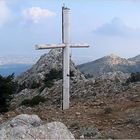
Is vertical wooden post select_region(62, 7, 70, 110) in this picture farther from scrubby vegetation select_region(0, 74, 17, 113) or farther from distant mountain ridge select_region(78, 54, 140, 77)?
distant mountain ridge select_region(78, 54, 140, 77)

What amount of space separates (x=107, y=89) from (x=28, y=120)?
48.4 ft

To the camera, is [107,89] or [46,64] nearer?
[107,89]

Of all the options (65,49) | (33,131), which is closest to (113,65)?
(65,49)

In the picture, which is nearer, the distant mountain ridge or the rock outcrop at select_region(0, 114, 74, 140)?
the rock outcrop at select_region(0, 114, 74, 140)

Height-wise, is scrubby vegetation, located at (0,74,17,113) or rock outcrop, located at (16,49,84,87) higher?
rock outcrop, located at (16,49,84,87)

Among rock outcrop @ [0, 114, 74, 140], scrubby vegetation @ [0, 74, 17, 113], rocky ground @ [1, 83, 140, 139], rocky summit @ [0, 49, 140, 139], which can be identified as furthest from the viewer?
scrubby vegetation @ [0, 74, 17, 113]

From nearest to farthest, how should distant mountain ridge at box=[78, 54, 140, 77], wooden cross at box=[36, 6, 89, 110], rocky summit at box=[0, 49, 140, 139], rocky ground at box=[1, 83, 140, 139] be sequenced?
rocky summit at box=[0, 49, 140, 139]
rocky ground at box=[1, 83, 140, 139]
wooden cross at box=[36, 6, 89, 110]
distant mountain ridge at box=[78, 54, 140, 77]

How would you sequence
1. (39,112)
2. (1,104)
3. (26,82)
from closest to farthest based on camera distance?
(39,112), (1,104), (26,82)

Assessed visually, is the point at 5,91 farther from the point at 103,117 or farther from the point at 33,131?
the point at 33,131

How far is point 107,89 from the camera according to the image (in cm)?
2562

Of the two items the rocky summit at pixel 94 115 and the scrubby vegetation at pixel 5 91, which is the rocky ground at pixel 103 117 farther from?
the scrubby vegetation at pixel 5 91

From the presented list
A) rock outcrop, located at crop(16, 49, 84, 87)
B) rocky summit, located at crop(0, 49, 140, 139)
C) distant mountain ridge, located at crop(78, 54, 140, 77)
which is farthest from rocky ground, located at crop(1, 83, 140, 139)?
distant mountain ridge, located at crop(78, 54, 140, 77)

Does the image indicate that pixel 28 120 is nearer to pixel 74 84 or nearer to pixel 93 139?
pixel 93 139

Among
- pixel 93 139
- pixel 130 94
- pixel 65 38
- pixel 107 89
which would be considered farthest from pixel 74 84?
pixel 93 139
